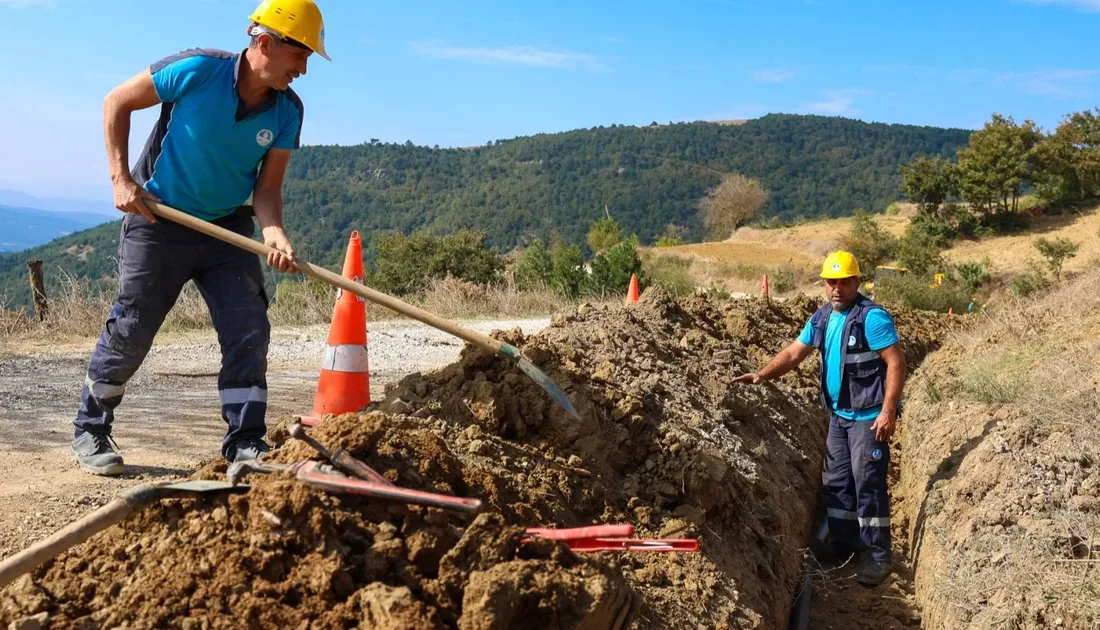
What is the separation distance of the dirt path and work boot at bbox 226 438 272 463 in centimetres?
36

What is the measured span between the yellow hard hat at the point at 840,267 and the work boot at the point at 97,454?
385 centimetres

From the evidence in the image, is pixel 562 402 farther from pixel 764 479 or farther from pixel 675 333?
pixel 675 333

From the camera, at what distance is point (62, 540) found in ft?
8.55

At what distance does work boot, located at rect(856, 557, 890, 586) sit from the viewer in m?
5.55

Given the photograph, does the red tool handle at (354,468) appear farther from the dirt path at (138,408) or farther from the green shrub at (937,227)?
the green shrub at (937,227)

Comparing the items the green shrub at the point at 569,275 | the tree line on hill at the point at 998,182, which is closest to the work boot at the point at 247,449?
the green shrub at the point at 569,275

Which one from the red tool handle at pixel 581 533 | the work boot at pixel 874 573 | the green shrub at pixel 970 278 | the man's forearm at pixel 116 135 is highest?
the man's forearm at pixel 116 135

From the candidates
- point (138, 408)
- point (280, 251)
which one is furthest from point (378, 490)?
point (138, 408)

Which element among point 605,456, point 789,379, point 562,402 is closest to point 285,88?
point 562,402

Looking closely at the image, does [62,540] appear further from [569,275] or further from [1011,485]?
[569,275]

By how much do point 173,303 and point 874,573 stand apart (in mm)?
4121

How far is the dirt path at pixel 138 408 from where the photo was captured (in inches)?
157

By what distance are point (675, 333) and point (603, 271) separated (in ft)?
38.9

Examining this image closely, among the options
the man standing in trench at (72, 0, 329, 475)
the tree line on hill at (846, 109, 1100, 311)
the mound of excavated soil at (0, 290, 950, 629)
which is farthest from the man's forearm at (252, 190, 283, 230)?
the tree line on hill at (846, 109, 1100, 311)
